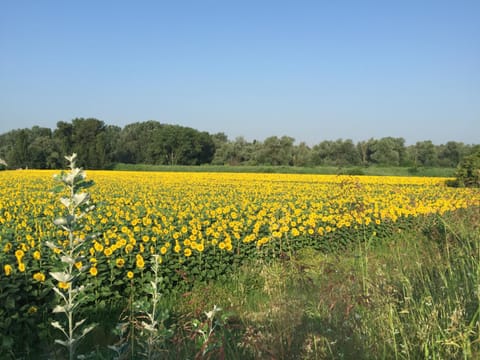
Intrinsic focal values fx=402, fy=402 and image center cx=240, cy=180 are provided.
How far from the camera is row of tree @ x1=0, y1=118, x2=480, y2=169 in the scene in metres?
53.5

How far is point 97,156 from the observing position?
172 ft

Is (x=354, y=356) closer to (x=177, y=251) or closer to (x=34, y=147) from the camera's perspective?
(x=177, y=251)

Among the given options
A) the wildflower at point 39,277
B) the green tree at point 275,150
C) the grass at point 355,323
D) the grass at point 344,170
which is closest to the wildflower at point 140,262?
the wildflower at point 39,277

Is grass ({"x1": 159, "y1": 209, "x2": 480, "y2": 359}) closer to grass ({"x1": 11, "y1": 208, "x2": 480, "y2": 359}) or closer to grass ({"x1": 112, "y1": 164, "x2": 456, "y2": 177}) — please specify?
grass ({"x1": 11, "y1": 208, "x2": 480, "y2": 359})

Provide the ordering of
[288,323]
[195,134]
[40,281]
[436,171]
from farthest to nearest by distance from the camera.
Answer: [195,134] < [436,171] < [40,281] < [288,323]

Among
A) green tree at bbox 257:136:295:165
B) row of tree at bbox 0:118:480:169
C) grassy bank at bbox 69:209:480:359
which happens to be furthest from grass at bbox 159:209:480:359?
green tree at bbox 257:136:295:165

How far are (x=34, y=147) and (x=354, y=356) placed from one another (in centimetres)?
6028

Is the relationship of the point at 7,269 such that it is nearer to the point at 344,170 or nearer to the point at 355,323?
the point at 355,323

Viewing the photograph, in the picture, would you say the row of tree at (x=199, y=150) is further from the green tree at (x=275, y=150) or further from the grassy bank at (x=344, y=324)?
the grassy bank at (x=344, y=324)

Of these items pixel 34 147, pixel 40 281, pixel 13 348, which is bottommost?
pixel 13 348

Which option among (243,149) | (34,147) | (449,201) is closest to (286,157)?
(243,149)

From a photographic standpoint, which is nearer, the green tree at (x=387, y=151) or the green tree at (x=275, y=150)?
the green tree at (x=387, y=151)

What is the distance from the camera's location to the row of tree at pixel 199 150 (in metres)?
53.5

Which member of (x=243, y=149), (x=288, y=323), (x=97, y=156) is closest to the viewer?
(x=288, y=323)
